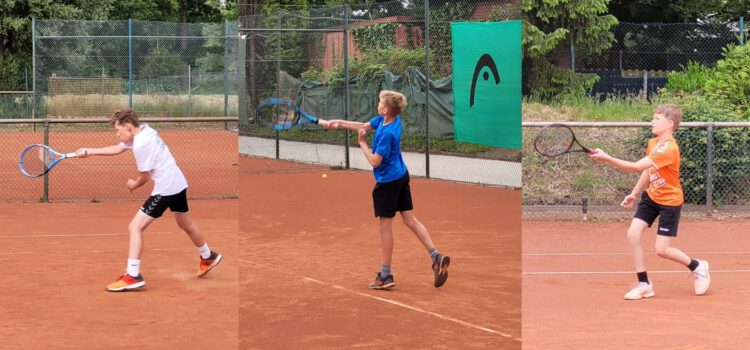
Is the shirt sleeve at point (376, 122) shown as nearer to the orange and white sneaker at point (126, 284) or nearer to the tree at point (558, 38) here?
the orange and white sneaker at point (126, 284)

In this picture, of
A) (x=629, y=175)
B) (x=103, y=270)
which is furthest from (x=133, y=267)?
(x=629, y=175)

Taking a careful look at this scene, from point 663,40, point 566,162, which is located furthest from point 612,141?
point 663,40

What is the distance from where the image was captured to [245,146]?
4.06 metres

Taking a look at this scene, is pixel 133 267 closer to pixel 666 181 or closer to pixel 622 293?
pixel 622 293

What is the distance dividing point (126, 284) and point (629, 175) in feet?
21.8

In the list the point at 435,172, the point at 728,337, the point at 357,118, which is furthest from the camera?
the point at 435,172

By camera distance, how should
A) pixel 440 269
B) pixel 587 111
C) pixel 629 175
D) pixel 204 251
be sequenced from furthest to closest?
pixel 587 111, pixel 629 175, pixel 204 251, pixel 440 269

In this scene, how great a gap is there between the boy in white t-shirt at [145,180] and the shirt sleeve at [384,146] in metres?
1.89

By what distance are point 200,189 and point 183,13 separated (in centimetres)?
2757

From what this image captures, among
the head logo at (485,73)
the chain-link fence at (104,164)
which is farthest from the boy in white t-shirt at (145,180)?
the chain-link fence at (104,164)

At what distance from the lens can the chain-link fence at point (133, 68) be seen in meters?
21.8

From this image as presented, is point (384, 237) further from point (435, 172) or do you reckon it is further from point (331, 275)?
point (435, 172)

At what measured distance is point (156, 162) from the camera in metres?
6.39

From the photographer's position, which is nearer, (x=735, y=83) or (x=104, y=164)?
(x=735, y=83)
